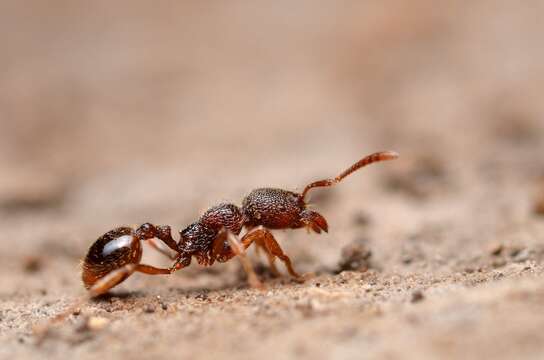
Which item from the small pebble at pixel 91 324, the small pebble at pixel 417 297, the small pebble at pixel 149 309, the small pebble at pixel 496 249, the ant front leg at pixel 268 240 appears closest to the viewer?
the small pebble at pixel 417 297

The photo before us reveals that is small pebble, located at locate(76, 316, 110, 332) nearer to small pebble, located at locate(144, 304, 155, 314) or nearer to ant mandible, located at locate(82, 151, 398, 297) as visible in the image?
small pebble, located at locate(144, 304, 155, 314)

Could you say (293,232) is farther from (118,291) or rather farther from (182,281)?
(118,291)

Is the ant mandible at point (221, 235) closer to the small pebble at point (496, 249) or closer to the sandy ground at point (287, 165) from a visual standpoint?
the sandy ground at point (287, 165)

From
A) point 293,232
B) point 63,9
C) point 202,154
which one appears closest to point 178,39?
point 63,9

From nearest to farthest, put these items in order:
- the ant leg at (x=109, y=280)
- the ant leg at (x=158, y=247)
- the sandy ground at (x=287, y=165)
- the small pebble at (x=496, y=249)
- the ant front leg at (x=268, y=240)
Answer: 1. the sandy ground at (x=287, y=165)
2. the ant leg at (x=109, y=280)
3. the ant front leg at (x=268, y=240)
4. the ant leg at (x=158, y=247)
5. the small pebble at (x=496, y=249)

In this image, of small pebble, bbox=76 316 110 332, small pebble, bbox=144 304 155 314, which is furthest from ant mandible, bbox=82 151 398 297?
small pebble, bbox=76 316 110 332

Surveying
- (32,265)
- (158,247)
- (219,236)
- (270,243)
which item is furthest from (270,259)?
(32,265)

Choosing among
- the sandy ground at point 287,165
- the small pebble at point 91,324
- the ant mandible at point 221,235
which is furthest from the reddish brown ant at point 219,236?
the small pebble at point 91,324
